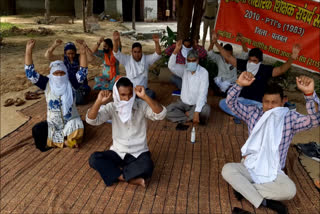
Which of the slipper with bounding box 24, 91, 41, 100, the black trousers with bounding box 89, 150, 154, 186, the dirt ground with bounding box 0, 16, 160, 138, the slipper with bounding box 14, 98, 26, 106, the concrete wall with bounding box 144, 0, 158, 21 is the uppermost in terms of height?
the concrete wall with bounding box 144, 0, 158, 21

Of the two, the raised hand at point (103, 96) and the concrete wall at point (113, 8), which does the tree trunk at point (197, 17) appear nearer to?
the raised hand at point (103, 96)

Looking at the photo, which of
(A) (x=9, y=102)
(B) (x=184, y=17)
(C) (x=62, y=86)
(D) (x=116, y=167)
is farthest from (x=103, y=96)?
(B) (x=184, y=17)

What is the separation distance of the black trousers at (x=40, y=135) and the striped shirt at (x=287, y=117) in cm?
269

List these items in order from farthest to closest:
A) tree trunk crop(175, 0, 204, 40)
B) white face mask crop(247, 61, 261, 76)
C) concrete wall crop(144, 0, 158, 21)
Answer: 1. concrete wall crop(144, 0, 158, 21)
2. tree trunk crop(175, 0, 204, 40)
3. white face mask crop(247, 61, 261, 76)

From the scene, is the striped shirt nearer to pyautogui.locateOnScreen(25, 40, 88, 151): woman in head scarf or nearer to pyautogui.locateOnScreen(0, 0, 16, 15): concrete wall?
pyautogui.locateOnScreen(25, 40, 88, 151): woman in head scarf

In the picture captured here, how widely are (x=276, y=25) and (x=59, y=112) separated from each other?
4.61 m

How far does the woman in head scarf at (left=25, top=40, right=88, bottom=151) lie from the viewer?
3713 millimetres

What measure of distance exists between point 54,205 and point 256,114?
7.75ft

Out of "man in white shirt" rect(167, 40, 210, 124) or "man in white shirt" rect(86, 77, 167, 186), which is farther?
"man in white shirt" rect(167, 40, 210, 124)

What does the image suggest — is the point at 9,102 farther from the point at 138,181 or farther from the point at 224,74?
the point at 224,74

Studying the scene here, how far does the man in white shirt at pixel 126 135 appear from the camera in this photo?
2.83m

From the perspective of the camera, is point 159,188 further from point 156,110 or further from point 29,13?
point 29,13

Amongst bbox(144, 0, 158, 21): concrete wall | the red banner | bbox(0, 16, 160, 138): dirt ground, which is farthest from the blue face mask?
bbox(144, 0, 158, 21): concrete wall

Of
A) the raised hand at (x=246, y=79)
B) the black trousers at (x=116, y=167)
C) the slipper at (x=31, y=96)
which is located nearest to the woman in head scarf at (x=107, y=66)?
the slipper at (x=31, y=96)
